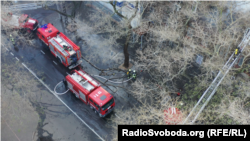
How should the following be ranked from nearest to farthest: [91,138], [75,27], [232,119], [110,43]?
[232,119], [91,138], [110,43], [75,27]

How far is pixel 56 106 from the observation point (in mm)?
27500

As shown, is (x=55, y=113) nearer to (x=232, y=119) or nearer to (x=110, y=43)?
(x=110, y=43)

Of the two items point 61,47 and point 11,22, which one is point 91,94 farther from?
point 11,22

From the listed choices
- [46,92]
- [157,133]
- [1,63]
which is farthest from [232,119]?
[1,63]

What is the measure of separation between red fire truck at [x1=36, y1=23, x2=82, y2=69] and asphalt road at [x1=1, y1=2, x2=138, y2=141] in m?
1.37

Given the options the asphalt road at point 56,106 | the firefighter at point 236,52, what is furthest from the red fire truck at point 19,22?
the firefighter at point 236,52

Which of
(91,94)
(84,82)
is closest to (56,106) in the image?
(84,82)

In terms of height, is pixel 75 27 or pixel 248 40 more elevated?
pixel 248 40

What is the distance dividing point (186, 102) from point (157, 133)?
9.52 m

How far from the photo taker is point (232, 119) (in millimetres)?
21219

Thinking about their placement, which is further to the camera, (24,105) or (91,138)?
(24,105)

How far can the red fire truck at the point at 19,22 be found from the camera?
34.0 m

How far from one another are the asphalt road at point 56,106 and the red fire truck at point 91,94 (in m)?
1.24

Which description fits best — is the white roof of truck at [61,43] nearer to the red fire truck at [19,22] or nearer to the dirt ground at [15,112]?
the dirt ground at [15,112]
